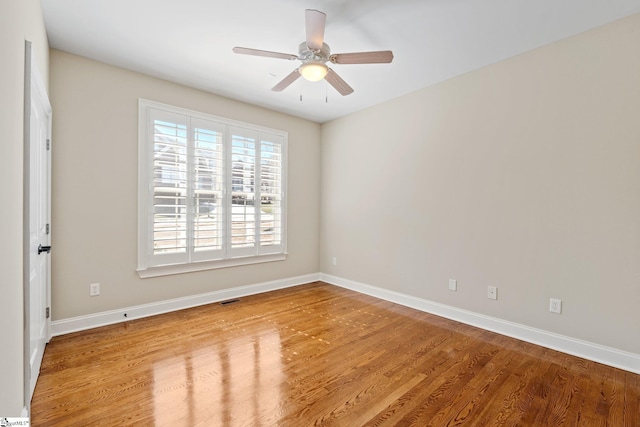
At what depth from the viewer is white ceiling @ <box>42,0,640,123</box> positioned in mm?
2252

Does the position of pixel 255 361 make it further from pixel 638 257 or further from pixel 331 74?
pixel 638 257

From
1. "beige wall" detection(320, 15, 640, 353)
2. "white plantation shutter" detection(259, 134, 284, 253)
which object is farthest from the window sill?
"beige wall" detection(320, 15, 640, 353)

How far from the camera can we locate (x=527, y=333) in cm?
287

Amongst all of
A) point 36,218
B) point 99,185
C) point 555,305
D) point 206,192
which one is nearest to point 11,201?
point 36,218

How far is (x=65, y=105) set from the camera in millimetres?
2889

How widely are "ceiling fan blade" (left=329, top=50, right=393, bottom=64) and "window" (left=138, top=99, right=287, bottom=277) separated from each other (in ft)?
7.01

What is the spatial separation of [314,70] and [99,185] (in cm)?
251

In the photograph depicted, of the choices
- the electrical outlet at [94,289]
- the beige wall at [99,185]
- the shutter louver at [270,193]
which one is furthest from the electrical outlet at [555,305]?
the electrical outlet at [94,289]

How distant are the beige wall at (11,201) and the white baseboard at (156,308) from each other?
5.24ft

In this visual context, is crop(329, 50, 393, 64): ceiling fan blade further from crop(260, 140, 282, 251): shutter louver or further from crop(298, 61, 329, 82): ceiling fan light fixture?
crop(260, 140, 282, 251): shutter louver

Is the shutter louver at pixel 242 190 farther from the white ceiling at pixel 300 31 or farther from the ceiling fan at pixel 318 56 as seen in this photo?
the ceiling fan at pixel 318 56

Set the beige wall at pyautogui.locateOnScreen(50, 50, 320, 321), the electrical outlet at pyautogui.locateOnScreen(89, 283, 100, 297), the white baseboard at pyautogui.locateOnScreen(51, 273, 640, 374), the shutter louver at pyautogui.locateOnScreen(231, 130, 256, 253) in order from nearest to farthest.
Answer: the white baseboard at pyautogui.locateOnScreen(51, 273, 640, 374), the beige wall at pyautogui.locateOnScreen(50, 50, 320, 321), the electrical outlet at pyautogui.locateOnScreen(89, 283, 100, 297), the shutter louver at pyautogui.locateOnScreen(231, 130, 256, 253)

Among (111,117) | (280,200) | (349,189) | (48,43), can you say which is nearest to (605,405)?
(349,189)

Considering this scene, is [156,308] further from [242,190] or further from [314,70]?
[314,70]
